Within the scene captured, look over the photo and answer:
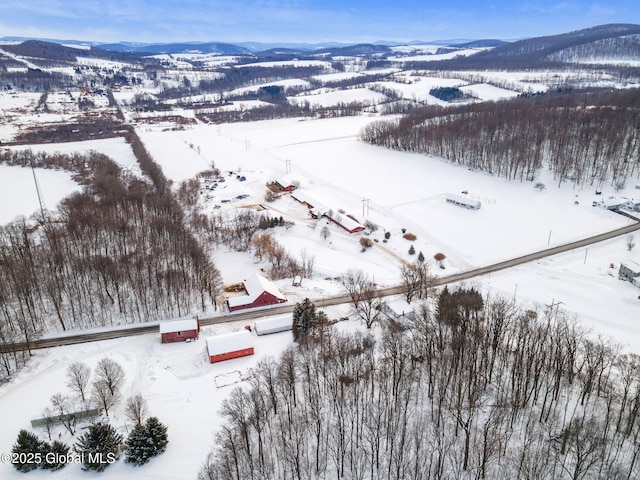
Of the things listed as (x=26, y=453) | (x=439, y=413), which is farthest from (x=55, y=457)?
(x=439, y=413)

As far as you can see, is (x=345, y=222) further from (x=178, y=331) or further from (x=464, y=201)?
(x=178, y=331)

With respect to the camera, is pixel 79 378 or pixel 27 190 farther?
pixel 27 190

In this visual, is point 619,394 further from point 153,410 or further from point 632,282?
point 153,410

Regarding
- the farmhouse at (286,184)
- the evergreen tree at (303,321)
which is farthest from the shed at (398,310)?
the farmhouse at (286,184)

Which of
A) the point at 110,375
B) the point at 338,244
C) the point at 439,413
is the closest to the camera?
the point at 439,413

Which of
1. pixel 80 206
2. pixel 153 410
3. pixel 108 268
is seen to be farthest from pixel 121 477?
pixel 80 206

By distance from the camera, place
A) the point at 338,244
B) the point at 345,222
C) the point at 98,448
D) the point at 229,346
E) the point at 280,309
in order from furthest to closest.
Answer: the point at 345,222 < the point at 338,244 < the point at 280,309 < the point at 229,346 < the point at 98,448

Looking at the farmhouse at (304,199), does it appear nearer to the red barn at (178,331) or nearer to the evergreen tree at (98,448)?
the red barn at (178,331)

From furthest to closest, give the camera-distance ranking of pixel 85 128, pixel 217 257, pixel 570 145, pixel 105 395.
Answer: pixel 85 128, pixel 570 145, pixel 217 257, pixel 105 395
